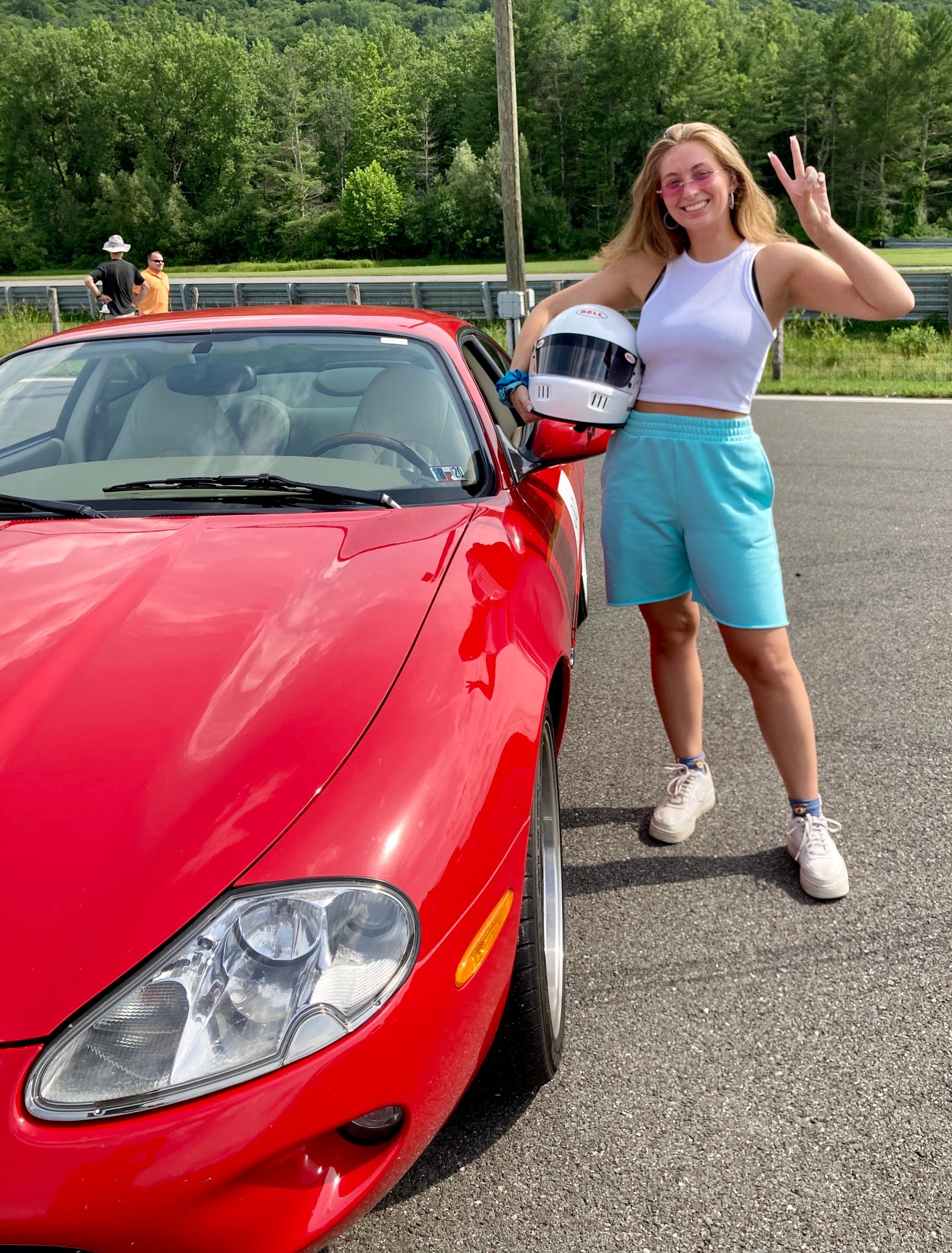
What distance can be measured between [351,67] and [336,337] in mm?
94698

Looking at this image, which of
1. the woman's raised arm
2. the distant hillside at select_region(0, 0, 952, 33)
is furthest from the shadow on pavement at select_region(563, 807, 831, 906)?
the distant hillside at select_region(0, 0, 952, 33)

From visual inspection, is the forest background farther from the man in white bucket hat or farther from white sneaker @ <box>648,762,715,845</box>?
white sneaker @ <box>648,762,715,845</box>

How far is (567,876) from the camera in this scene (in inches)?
118

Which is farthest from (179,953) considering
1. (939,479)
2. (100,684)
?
(939,479)

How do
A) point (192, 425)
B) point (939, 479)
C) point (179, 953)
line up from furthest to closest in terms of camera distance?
point (939, 479), point (192, 425), point (179, 953)

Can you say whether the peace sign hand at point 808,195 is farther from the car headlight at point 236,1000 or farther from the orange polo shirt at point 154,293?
the orange polo shirt at point 154,293

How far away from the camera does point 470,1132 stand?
2.06 metres

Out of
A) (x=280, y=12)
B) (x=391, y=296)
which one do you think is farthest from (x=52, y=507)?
(x=280, y=12)

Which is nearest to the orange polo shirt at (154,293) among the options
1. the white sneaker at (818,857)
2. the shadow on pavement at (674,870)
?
the shadow on pavement at (674,870)

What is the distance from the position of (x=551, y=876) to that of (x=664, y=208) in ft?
5.57

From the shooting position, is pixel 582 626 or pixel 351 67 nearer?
pixel 582 626

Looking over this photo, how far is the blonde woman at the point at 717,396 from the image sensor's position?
2.70 metres

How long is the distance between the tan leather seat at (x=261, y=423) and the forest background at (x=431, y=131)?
2688 inches

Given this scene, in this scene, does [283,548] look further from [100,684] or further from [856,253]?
[856,253]
